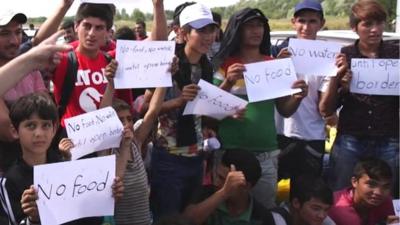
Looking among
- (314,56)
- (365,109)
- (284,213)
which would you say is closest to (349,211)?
(284,213)

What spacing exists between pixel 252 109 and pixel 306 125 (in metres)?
0.59

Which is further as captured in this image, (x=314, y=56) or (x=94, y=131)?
(x=314, y=56)

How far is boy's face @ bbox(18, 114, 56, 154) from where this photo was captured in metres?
2.81

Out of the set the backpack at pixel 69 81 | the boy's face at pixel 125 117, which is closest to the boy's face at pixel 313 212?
the boy's face at pixel 125 117

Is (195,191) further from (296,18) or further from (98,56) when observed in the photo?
(296,18)

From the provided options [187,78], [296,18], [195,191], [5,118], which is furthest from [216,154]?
[5,118]

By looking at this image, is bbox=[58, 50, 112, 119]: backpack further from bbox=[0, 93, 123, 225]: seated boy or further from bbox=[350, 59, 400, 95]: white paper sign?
bbox=[350, 59, 400, 95]: white paper sign

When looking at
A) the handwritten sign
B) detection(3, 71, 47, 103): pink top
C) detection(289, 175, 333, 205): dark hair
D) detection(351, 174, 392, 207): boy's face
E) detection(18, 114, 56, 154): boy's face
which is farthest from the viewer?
detection(351, 174, 392, 207): boy's face

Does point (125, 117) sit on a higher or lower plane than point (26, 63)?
lower

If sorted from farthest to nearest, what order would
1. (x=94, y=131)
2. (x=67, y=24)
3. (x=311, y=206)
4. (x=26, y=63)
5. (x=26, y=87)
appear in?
(x=67, y=24) → (x=311, y=206) → (x=26, y=87) → (x=94, y=131) → (x=26, y=63)

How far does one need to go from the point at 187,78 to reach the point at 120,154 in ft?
2.28

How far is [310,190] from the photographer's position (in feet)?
12.7

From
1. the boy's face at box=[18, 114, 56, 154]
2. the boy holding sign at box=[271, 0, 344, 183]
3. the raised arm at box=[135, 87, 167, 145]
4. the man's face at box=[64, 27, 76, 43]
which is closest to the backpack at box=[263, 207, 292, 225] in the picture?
the boy holding sign at box=[271, 0, 344, 183]

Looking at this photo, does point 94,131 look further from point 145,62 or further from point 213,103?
point 213,103
